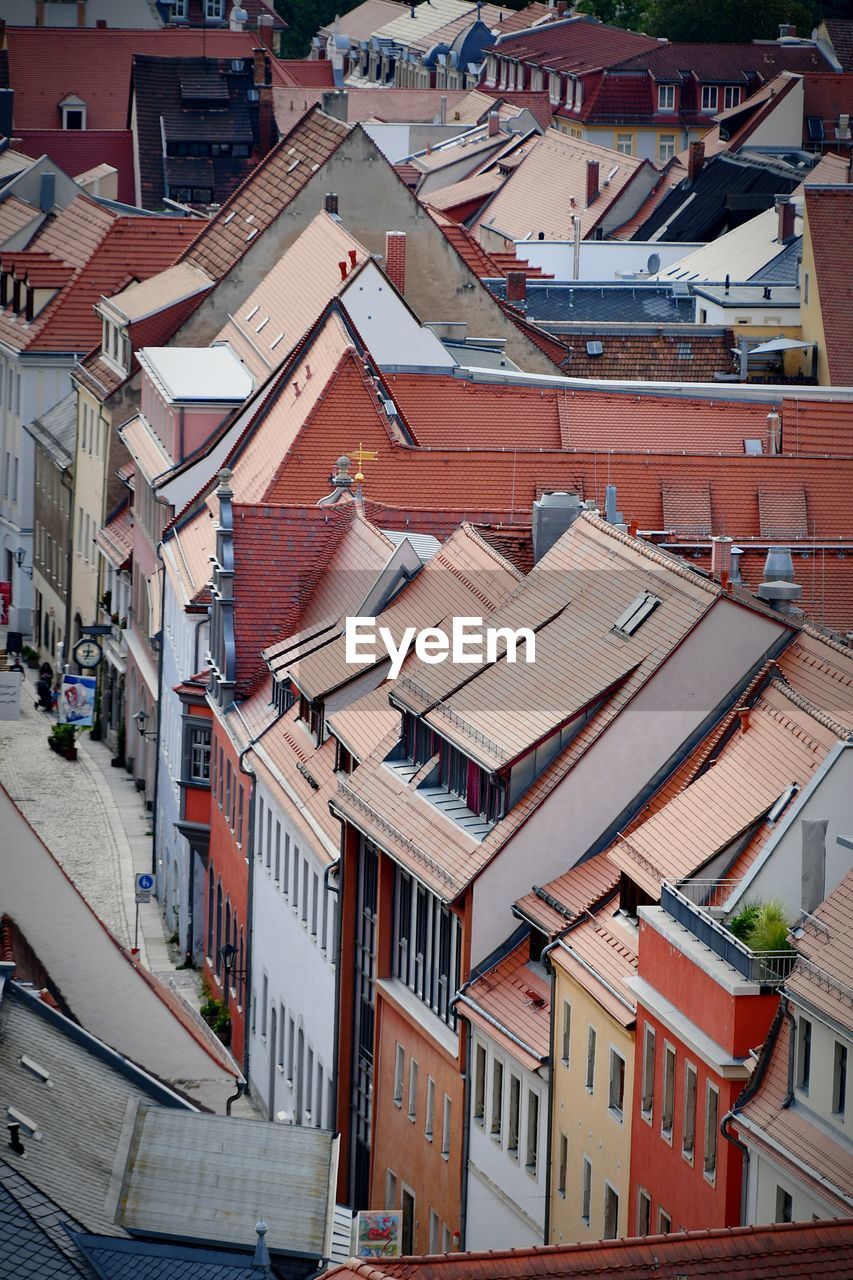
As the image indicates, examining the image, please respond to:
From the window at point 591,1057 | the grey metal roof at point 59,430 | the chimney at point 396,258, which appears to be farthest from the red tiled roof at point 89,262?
the window at point 591,1057

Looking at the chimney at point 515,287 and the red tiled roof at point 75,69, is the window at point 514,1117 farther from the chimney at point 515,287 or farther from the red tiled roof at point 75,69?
the red tiled roof at point 75,69

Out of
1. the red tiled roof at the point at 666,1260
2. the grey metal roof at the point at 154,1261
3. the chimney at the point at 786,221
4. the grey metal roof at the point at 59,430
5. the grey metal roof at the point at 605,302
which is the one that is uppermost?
the chimney at the point at 786,221

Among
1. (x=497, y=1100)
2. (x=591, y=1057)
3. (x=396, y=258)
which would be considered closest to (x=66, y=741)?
(x=396, y=258)

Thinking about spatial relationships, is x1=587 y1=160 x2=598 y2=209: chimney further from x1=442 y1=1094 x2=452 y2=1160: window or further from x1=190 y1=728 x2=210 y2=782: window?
x1=442 y1=1094 x2=452 y2=1160: window

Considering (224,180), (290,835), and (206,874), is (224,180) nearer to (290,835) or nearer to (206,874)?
(206,874)

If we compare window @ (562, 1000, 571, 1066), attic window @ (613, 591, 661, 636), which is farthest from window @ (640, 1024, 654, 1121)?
attic window @ (613, 591, 661, 636)

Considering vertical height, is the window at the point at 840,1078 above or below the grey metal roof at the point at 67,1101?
above
